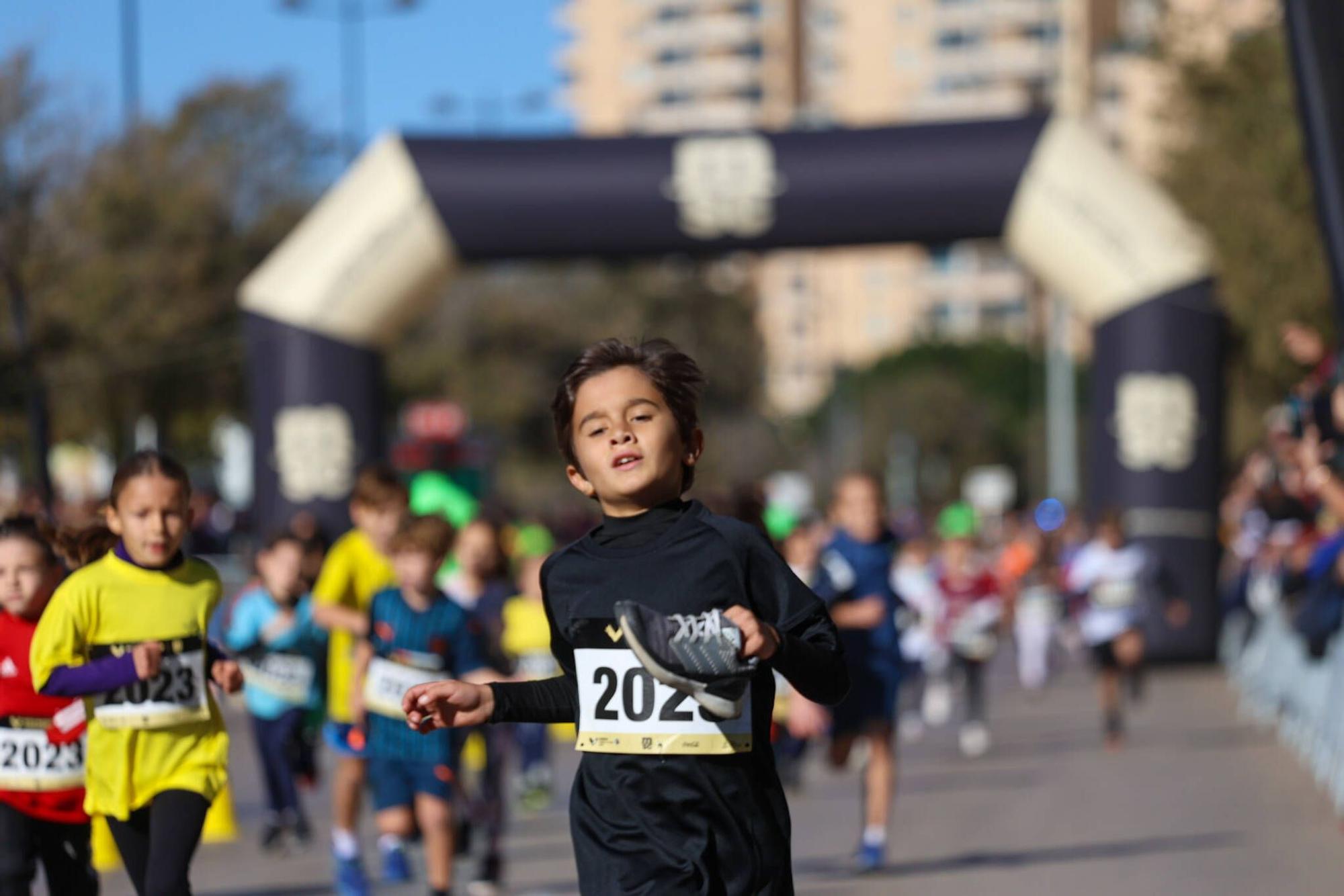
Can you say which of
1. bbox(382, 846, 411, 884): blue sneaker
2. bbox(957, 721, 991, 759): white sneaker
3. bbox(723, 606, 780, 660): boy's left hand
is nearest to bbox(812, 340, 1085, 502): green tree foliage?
bbox(957, 721, 991, 759): white sneaker

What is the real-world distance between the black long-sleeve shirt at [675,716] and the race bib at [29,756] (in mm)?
2502

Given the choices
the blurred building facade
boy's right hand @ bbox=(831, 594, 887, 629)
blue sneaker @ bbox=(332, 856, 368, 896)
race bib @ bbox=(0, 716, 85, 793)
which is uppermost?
the blurred building facade

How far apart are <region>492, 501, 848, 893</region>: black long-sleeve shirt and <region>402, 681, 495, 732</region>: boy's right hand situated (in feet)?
0.17

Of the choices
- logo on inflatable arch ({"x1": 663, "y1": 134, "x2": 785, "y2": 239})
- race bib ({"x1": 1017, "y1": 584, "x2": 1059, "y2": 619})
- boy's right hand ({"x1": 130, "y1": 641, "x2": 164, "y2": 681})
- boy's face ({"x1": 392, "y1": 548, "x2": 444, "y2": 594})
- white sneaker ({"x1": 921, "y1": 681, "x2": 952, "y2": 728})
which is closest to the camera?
boy's right hand ({"x1": 130, "y1": 641, "x2": 164, "y2": 681})

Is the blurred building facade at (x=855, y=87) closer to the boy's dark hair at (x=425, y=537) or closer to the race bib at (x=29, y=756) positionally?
the boy's dark hair at (x=425, y=537)

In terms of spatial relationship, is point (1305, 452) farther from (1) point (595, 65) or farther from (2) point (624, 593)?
(1) point (595, 65)

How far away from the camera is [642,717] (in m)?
4.87

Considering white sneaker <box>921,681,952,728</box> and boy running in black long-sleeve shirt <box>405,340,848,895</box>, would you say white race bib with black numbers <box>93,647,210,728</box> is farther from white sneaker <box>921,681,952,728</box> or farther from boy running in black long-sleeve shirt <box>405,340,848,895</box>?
white sneaker <box>921,681,952,728</box>

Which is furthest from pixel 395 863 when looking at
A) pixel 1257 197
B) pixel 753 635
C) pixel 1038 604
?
pixel 1257 197

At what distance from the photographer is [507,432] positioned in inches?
2484

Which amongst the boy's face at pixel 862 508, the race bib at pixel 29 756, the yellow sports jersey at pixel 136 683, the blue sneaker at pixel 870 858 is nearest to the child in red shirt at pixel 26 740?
the race bib at pixel 29 756

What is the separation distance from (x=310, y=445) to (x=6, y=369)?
3.37 metres

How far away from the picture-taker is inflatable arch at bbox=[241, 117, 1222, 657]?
20.7 metres

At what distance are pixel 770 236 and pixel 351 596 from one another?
37.6 ft
